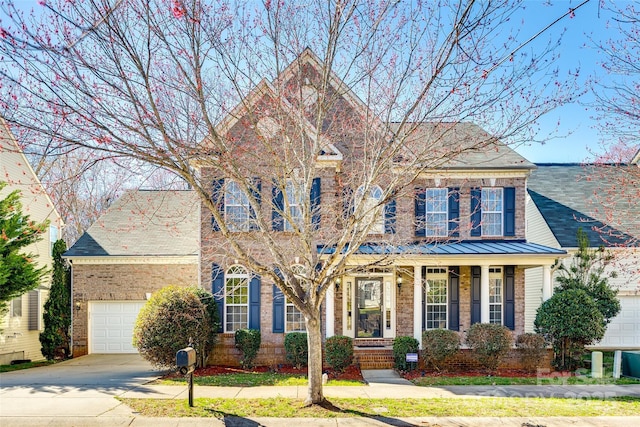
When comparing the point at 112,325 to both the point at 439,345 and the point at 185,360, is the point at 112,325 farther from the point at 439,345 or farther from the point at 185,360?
the point at 439,345

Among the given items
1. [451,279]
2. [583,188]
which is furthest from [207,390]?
[583,188]

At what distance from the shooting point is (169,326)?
44.4 ft

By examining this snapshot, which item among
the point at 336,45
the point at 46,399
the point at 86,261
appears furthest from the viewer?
the point at 86,261

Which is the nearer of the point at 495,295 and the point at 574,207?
the point at 495,295

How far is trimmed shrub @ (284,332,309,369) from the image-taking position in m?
14.8

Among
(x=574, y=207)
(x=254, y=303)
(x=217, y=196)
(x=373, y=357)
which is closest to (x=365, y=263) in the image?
(x=373, y=357)

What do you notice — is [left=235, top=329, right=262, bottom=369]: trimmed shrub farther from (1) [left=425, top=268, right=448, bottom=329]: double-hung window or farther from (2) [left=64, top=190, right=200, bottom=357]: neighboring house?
(1) [left=425, top=268, right=448, bottom=329]: double-hung window

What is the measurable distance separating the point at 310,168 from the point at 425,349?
287 inches

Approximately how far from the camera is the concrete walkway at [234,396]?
27.3 feet

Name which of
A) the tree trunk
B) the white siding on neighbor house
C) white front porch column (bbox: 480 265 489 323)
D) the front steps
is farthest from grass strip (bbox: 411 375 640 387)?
the white siding on neighbor house

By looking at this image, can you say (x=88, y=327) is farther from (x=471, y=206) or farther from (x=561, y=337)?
(x=561, y=337)

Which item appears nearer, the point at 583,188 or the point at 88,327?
the point at 88,327

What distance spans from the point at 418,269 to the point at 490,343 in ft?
9.10

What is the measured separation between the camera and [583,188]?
21219 mm
